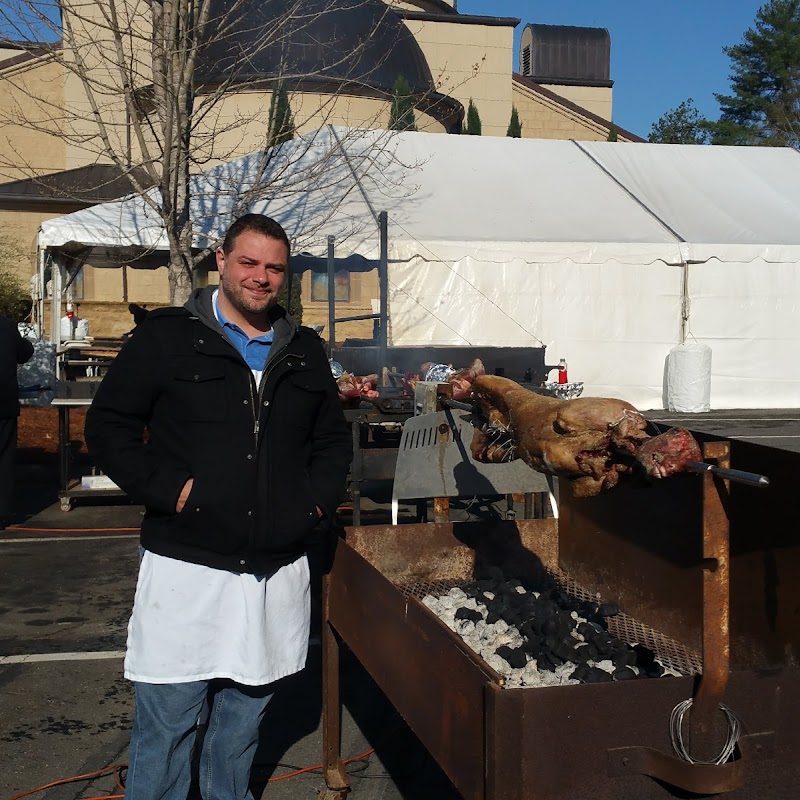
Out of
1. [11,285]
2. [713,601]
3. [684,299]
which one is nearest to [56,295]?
[684,299]

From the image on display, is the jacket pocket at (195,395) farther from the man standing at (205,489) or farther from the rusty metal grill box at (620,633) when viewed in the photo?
the rusty metal grill box at (620,633)

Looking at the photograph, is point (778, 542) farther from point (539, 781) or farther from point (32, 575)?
point (32, 575)

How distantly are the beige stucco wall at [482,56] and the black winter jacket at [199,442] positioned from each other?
34.1 meters

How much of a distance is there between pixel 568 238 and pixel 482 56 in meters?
26.4

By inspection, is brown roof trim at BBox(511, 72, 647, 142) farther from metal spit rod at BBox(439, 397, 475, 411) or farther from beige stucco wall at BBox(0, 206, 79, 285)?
metal spit rod at BBox(439, 397, 475, 411)

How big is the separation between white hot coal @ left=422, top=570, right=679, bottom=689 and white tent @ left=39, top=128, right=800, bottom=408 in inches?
242

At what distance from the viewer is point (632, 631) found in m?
3.62

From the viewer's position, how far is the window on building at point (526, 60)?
148 ft

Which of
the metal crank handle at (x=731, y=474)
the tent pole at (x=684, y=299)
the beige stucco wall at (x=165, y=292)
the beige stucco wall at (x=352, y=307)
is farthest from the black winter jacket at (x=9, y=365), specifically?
the beige stucco wall at (x=165, y=292)

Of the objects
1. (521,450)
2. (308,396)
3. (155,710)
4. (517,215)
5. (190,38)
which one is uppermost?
(190,38)

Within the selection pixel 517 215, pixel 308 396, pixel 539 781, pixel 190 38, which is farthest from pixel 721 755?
pixel 517 215

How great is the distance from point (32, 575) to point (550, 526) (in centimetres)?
412

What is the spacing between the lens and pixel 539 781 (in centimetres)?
208

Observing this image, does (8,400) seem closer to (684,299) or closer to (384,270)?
(384,270)
